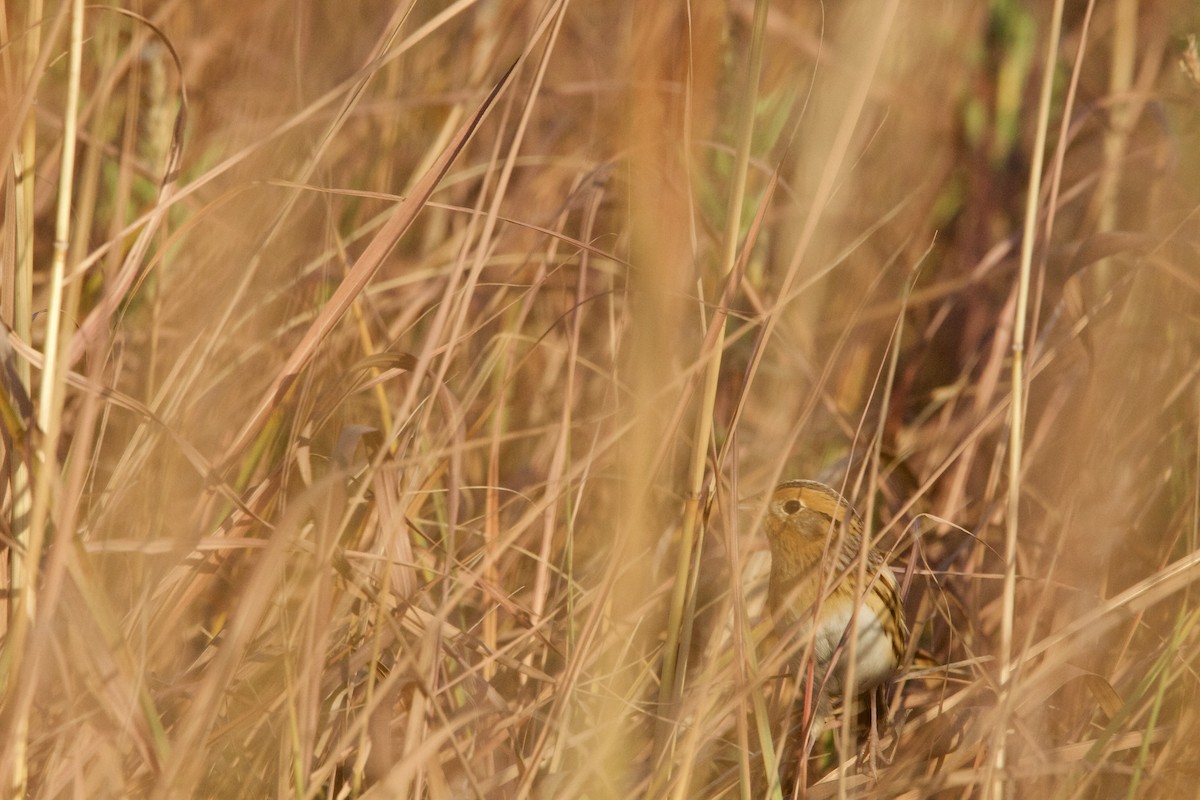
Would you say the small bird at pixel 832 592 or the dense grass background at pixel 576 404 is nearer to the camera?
the dense grass background at pixel 576 404

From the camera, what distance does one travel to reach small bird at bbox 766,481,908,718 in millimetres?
1342

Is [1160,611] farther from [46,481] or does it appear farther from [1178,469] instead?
[46,481]

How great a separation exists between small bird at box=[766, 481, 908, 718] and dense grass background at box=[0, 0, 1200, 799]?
56mm

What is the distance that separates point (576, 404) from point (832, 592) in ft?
1.61

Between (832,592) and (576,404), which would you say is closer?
(832,592)

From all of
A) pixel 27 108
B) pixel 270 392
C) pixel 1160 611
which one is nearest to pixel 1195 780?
pixel 1160 611

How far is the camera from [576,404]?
1.60 meters

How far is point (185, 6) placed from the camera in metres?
1.80

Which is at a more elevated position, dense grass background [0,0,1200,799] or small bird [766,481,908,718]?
dense grass background [0,0,1200,799]

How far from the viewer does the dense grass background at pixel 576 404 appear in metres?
0.84

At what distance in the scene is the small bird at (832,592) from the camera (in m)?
1.34

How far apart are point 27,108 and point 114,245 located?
5.7 inches

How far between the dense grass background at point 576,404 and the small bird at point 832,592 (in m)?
0.06

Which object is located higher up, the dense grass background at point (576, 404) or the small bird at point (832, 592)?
the dense grass background at point (576, 404)
